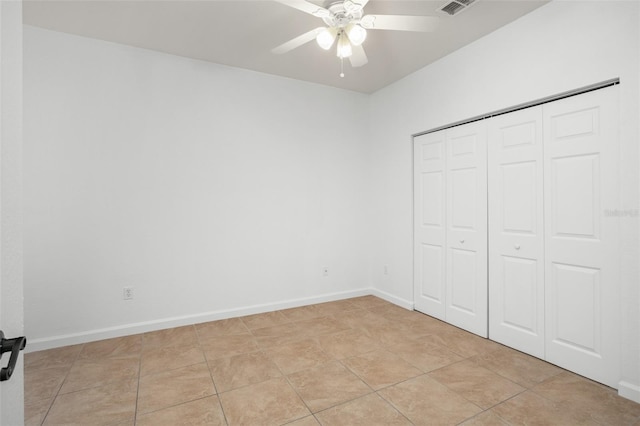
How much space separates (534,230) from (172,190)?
350cm

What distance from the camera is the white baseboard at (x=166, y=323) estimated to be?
2832 mm

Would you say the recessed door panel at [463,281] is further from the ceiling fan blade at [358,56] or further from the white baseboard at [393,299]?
the ceiling fan blade at [358,56]

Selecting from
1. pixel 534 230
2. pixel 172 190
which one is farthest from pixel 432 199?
pixel 172 190

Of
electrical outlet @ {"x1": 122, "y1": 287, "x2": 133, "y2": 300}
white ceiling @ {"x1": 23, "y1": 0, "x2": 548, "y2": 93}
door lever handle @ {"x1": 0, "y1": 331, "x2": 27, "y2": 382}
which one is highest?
white ceiling @ {"x1": 23, "y1": 0, "x2": 548, "y2": 93}

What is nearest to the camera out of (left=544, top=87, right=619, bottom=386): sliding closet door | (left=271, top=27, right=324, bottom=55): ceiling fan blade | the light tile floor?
the light tile floor

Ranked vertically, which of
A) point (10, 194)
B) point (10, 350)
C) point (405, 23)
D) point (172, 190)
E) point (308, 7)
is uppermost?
point (405, 23)

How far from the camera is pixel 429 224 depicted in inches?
144

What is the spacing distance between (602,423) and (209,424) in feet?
7.67

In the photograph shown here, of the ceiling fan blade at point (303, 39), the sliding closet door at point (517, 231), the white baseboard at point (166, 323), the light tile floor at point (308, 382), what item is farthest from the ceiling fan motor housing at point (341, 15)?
the white baseboard at point (166, 323)

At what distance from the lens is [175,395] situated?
2.13 m

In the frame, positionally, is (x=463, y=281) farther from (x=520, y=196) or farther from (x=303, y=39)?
(x=303, y=39)

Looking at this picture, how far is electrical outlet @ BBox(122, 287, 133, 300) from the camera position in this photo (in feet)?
10.2

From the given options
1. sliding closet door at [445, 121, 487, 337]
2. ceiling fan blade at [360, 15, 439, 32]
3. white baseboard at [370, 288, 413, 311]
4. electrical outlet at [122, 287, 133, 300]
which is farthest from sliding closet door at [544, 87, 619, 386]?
electrical outlet at [122, 287, 133, 300]

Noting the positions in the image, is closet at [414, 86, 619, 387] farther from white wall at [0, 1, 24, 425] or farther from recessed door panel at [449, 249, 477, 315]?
white wall at [0, 1, 24, 425]
